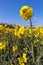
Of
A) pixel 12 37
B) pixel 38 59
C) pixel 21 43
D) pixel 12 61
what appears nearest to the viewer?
pixel 38 59

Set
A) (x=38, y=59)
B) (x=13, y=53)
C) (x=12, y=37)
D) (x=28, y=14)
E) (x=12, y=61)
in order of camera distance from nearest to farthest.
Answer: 1. (x=28, y=14)
2. (x=38, y=59)
3. (x=12, y=61)
4. (x=13, y=53)
5. (x=12, y=37)

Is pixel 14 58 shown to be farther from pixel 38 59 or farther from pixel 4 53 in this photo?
pixel 38 59

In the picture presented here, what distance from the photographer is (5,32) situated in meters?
5.00

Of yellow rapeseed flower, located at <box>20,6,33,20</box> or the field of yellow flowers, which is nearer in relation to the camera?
yellow rapeseed flower, located at <box>20,6,33,20</box>

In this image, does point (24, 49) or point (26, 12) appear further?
point (24, 49)

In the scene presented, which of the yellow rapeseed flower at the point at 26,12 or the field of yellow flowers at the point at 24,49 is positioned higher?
the yellow rapeseed flower at the point at 26,12

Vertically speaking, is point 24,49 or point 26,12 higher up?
point 26,12

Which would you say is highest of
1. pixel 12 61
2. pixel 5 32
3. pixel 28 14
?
pixel 28 14

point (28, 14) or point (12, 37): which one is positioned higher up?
point (28, 14)

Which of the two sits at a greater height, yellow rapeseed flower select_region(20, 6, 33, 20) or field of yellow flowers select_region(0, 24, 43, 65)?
yellow rapeseed flower select_region(20, 6, 33, 20)

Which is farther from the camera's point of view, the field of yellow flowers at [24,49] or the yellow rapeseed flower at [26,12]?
the field of yellow flowers at [24,49]

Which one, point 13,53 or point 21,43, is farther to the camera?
point 21,43

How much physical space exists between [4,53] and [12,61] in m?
0.37

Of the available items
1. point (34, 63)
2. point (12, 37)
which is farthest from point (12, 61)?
point (12, 37)
